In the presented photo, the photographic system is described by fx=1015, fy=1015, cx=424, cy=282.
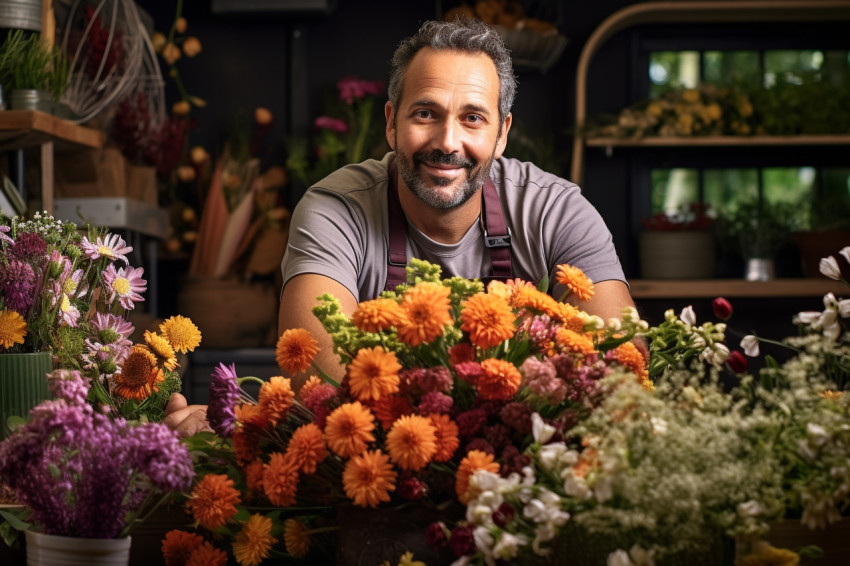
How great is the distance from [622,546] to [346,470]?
21cm

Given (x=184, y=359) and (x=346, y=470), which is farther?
(x=184, y=359)

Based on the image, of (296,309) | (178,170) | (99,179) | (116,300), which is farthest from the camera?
(178,170)

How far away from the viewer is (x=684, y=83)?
3.64 meters

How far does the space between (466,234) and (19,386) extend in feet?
3.10

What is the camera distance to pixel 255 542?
82cm

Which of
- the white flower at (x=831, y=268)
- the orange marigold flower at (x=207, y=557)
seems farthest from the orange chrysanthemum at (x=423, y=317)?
the white flower at (x=831, y=268)

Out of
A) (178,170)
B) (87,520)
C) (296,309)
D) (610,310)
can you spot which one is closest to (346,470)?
(87,520)

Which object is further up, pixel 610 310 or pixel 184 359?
pixel 610 310

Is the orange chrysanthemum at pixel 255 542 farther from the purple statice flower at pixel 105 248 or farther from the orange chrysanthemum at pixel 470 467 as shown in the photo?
the purple statice flower at pixel 105 248

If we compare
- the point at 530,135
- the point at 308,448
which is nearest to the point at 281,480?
the point at 308,448

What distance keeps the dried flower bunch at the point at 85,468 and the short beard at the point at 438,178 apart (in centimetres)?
101

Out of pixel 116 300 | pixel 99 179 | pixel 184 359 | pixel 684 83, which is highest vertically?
pixel 684 83

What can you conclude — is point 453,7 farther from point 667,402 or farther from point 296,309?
point 667,402

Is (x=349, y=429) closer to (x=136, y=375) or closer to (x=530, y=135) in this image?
(x=136, y=375)
